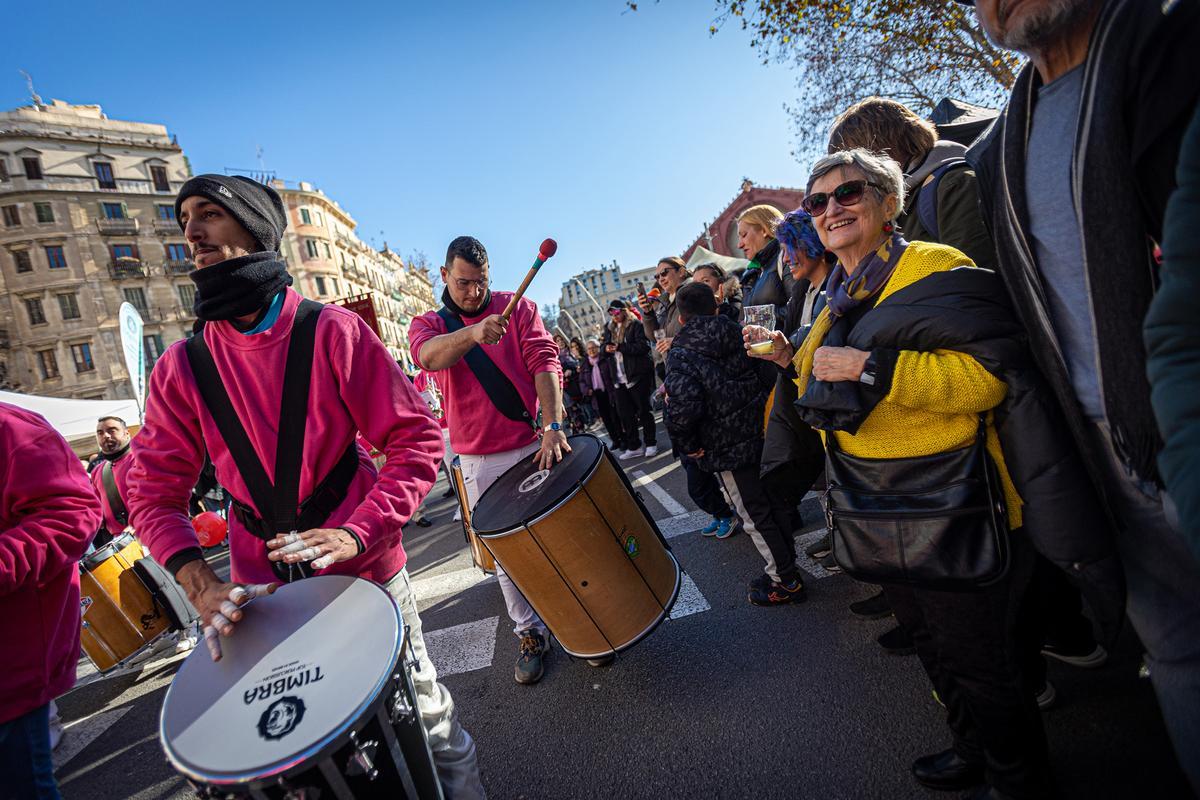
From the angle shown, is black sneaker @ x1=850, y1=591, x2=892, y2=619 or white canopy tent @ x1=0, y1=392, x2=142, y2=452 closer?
black sneaker @ x1=850, y1=591, x2=892, y2=619

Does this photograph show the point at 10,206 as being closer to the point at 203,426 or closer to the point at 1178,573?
the point at 203,426

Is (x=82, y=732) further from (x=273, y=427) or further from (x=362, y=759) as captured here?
(x=362, y=759)

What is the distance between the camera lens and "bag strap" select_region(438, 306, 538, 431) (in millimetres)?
3078

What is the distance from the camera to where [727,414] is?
10.8 ft

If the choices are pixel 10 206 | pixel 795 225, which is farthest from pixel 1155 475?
pixel 10 206

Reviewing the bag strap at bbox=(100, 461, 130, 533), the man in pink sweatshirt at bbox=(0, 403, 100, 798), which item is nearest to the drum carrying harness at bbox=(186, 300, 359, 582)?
the man in pink sweatshirt at bbox=(0, 403, 100, 798)

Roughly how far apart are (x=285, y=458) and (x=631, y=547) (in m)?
1.48

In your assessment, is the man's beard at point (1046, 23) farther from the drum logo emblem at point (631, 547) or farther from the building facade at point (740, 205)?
the building facade at point (740, 205)

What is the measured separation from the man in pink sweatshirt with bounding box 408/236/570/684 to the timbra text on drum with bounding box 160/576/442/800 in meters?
1.71

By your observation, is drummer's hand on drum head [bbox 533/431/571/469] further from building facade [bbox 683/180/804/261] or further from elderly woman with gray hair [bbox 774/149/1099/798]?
building facade [bbox 683/180/804/261]

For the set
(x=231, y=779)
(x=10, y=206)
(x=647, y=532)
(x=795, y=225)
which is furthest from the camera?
(x=10, y=206)

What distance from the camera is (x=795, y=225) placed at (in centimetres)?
242

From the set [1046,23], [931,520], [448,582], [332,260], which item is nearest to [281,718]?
[931,520]

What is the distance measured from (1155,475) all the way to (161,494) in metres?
2.65
